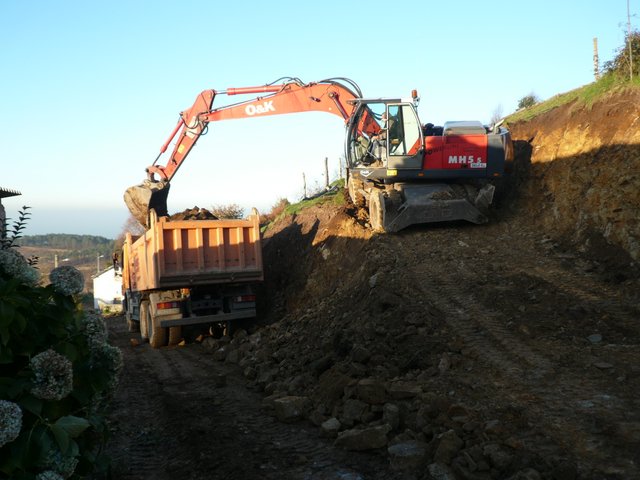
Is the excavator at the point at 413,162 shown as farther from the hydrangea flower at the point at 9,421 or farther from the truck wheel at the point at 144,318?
the hydrangea flower at the point at 9,421

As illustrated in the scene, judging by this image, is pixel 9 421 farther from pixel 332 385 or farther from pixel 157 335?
pixel 157 335

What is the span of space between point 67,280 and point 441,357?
4.70 meters

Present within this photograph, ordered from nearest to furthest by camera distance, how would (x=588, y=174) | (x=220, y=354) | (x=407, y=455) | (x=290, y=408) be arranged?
(x=407, y=455), (x=290, y=408), (x=220, y=354), (x=588, y=174)

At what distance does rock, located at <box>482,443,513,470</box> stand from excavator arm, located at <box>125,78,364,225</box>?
36.9 ft

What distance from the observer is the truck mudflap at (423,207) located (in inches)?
517

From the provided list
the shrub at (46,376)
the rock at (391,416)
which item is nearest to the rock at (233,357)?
the rock at (391,416)

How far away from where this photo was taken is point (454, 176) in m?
13.9

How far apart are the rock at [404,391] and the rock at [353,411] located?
1.00ft

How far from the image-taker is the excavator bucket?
16.1 metres

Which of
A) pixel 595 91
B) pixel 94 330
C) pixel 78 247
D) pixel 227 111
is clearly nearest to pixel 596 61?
pixel 595 91

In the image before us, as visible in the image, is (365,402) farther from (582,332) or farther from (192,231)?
(192,231)

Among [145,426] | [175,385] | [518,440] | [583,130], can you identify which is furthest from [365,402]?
[583,130]

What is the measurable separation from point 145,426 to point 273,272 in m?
8.87

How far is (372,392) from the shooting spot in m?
6.32
